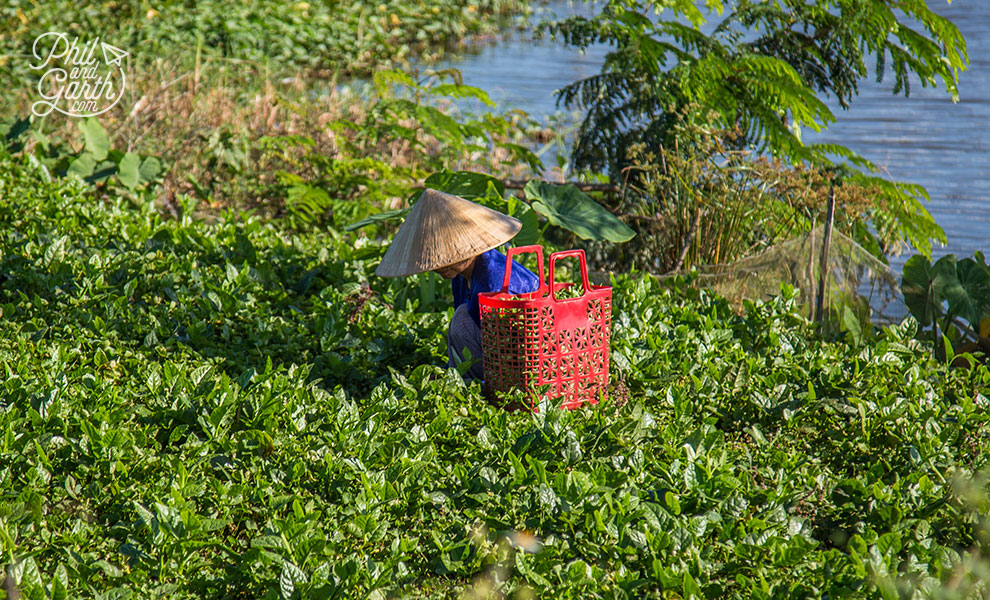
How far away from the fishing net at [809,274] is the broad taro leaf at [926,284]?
14 centimetres

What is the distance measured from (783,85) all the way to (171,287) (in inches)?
156

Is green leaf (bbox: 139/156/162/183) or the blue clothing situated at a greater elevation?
the blue clothing

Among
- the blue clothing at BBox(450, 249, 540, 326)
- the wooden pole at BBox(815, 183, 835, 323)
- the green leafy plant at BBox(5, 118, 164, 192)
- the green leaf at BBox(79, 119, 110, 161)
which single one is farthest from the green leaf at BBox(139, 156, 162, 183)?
the wooden pole at BBox(815, 183, 835, 323)

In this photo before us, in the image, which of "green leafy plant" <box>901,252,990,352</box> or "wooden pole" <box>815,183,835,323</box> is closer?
"wooden pole" <box>815,183,835,323</box>

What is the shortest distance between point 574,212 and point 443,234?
1.65 m

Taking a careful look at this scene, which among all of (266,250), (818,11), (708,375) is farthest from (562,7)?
(708,375)

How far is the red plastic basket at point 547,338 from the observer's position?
3471 millimetres

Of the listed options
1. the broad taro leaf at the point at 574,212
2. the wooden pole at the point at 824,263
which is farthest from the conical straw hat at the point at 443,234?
the wooden pole at the point at 824,263

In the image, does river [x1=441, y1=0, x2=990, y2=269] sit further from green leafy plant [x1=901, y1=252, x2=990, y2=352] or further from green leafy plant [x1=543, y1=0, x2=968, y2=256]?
green leafy plant [x1=901, y1=252, x2=990, y2=352]

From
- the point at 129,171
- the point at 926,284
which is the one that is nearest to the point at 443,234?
the point at 926,284

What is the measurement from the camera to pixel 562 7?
2120 cm

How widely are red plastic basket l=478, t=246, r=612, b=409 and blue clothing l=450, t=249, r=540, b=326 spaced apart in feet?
0.27

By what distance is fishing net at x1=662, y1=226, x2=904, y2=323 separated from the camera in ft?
15.6

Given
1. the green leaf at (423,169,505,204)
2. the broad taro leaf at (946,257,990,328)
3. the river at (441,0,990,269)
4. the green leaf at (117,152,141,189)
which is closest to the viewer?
the broad taro leaf at (946,257,990,328)
